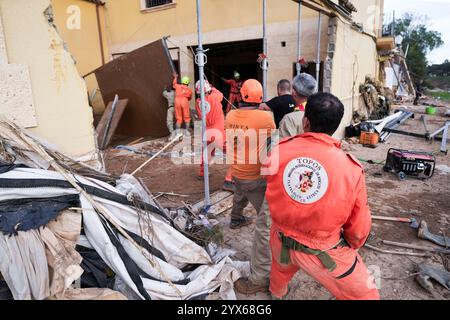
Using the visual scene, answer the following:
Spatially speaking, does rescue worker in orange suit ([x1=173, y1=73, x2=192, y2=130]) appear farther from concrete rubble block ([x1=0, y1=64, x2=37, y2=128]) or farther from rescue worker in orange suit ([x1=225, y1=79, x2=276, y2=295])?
concrete rubble block ([x1=0, y1=64, x2=37, y2=128])

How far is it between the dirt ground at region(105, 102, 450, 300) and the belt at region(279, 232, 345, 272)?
0.85 m

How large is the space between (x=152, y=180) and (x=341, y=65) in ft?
19.5

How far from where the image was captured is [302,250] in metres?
1.88

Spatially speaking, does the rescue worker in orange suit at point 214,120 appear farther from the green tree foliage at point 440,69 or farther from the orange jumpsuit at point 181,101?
the green tree foliage at point 440,69

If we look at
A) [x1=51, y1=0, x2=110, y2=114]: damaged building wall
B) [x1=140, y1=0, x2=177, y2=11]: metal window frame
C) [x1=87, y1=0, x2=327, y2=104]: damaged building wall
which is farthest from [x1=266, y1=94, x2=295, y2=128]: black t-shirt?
[x1=51, y1=0, x2=110, y2=114]: damaged building wall

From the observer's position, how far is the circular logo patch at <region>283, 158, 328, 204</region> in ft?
5.50

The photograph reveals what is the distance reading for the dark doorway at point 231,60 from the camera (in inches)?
420

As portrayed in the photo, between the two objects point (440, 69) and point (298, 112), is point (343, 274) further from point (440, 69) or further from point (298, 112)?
point (440, 69)

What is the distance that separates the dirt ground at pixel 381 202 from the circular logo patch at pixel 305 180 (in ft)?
4.36

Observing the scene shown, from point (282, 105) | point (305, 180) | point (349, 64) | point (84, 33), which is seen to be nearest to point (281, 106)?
point (282, 105)

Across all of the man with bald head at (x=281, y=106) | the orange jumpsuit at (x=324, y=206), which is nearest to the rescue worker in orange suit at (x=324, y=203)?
the orange jumpsuit at (x=324, y=206)

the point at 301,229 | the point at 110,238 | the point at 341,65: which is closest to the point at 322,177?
the point at 301,229

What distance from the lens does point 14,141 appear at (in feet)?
8.16
